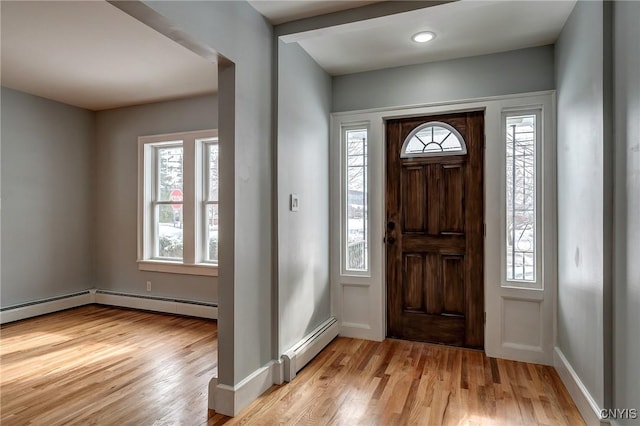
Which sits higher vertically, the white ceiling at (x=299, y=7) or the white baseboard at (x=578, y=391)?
the white ceiling at (x=299, y=7)

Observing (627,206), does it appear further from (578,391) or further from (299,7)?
(299,7)

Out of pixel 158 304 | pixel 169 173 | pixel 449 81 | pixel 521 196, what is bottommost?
pixel 158 304

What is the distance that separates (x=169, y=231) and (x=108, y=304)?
130cm

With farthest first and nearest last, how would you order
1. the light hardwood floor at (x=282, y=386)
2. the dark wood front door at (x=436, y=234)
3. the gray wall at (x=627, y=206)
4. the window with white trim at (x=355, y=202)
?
1. the window with white trim at (x=355, y=202)
2. the dark wood front door at (x=436, y=234)
3. the light hardwood floor at (x=282, y=386)
4. the gray wall at (x=627, y=206)

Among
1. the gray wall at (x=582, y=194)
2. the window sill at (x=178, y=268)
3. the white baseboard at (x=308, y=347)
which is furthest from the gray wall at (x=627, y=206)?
the window sill at (x=178, y=268)

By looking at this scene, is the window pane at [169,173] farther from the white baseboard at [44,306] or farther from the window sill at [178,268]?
the white baseboard at [44,306]

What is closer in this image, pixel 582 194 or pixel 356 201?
pixel 582 194

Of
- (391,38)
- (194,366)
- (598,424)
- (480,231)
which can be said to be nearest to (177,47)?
(391,38)

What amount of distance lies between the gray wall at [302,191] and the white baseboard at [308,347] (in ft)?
0.17

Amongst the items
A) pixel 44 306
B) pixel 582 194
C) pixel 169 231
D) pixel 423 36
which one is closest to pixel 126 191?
pixel 169 231

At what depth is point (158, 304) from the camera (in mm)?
4469

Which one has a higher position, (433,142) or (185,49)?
(185,49)

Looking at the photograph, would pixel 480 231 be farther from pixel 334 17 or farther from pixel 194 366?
pixel 194 366

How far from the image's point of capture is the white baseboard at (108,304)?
4.12 metres
